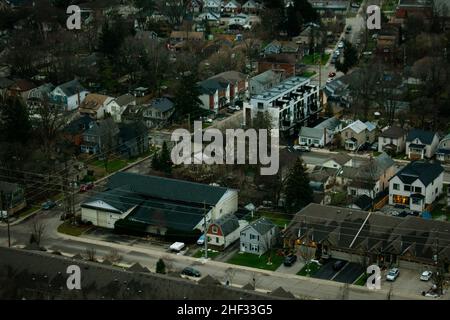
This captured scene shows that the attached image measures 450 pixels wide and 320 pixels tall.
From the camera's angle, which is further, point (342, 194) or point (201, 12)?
point (201, 12)

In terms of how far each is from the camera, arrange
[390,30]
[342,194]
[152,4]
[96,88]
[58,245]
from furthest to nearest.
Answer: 1. [152,4]
2. [390,30]
3. [96,88]
4. [342,194]
5. [58,245]

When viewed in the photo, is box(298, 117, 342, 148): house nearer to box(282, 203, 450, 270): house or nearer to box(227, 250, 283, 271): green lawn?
box(282, 203, 450, 270): house

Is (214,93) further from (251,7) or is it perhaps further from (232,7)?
(232,7)

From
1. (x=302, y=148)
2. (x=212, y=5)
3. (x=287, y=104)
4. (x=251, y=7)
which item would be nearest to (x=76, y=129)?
(x=287, y=104)

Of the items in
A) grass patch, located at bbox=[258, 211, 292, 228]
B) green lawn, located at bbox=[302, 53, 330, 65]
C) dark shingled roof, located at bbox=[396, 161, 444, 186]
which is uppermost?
green lawn, located at bbox=[302, 53, 330, 65]

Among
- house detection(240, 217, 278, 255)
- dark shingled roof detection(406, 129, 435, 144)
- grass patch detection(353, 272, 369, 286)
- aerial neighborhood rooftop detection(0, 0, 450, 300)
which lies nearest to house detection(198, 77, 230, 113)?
aerial neighborhood rooftop detection(0, 0, 450, 300)

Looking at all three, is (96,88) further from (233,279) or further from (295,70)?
(233,279)

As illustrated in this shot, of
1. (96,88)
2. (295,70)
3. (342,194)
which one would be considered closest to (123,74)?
(96,88)
